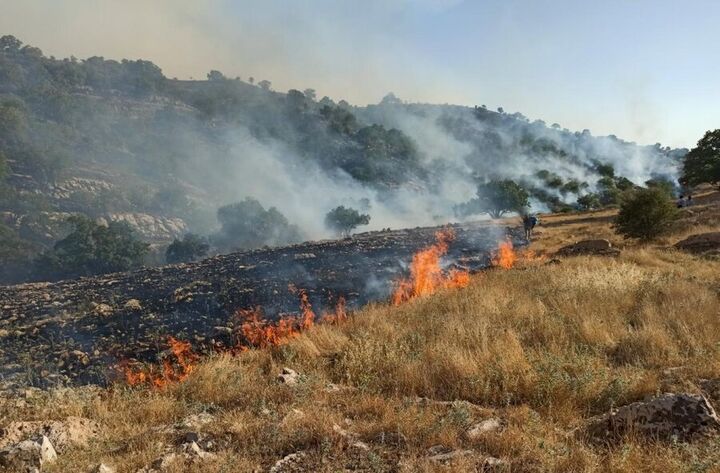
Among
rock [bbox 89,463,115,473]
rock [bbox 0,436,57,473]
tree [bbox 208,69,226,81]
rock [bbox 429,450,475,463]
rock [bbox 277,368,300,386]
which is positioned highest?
tree [bbox 208,69,226,81]

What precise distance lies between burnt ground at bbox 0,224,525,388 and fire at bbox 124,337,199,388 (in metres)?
0.36

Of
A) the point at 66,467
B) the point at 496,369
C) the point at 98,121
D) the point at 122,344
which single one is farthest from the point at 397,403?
the point at 98,121

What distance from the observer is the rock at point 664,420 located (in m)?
3.67

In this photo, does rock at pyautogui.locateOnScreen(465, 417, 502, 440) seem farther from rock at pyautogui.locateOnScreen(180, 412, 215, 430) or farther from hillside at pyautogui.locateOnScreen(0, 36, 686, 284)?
hillside at pyautogui.locateOnScreen(0, 36, 686, 284)

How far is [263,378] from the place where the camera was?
5855 millimetres

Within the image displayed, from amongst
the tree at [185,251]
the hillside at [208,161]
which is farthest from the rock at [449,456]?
the hillside at [208,161]

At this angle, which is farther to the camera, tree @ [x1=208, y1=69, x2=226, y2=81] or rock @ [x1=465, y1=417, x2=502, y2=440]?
tree @ [x1=208, y1=69, x2=226, y2=81]

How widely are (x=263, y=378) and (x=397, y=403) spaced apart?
2025 mm

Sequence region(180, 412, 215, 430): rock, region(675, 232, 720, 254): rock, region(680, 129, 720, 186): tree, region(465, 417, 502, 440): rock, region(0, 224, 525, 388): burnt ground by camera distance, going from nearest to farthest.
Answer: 1. region(465, 417, 502, 440): rock
2. region(180, 412, 215, 430): rock
3. region(0, 224, 525, 388): burnt ground
4. region(675, 232, 720, 254): rock
5. region(680, 129, 720, 186): tree

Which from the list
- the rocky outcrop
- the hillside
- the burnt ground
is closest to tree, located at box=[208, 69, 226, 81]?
the hillside

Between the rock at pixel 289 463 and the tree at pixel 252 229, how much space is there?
45.4 m

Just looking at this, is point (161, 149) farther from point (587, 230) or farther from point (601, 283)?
point (601, 283)

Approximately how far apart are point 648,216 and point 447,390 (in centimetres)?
1902

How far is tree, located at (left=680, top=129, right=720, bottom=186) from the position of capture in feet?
120
